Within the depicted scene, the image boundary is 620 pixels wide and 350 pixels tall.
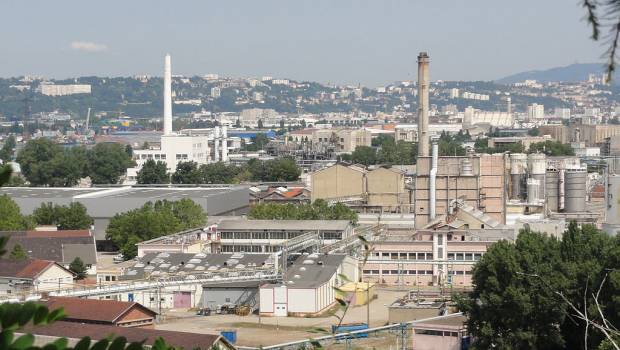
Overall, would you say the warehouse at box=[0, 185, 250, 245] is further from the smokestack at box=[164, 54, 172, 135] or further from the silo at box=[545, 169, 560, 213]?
the smokestack at box=[164, 54, 172, 135]

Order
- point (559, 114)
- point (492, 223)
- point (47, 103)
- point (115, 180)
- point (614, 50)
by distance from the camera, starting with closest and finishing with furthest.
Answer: point (614, 50)
point (492, 223)
point (115, 180)
point (559, 114)
point (47, 103)

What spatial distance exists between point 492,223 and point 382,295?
11.2 ft

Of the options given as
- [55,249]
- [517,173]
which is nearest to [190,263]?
[55,249]

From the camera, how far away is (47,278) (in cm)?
1647

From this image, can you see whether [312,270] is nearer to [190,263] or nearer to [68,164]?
[190,263]

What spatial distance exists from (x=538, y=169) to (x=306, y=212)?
6.26 metres

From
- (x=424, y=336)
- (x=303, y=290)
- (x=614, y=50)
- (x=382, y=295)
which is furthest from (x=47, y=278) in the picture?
(x=614, y=50)

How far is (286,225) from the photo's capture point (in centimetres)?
2058

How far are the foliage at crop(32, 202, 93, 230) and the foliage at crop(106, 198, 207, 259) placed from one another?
72 cm

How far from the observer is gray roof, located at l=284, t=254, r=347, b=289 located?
15.9 metres

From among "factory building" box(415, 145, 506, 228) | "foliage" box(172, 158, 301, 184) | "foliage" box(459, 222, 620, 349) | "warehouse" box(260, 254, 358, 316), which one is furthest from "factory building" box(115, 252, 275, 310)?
"foliage" box(172, 158, 301, 184)

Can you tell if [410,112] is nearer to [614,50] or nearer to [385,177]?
[385,177]

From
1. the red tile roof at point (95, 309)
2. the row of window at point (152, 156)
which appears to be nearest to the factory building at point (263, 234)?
the red tile roof at point (95, 309)

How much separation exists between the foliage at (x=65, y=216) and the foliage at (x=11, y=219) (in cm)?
66
